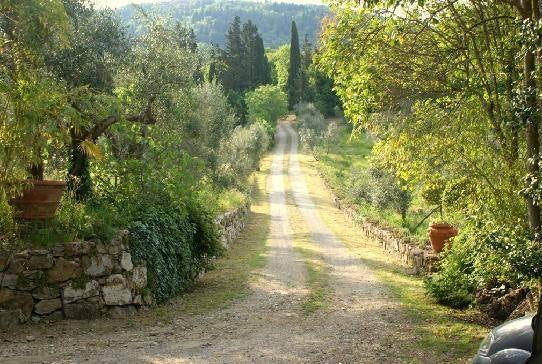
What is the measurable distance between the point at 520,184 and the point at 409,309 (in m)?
3.60

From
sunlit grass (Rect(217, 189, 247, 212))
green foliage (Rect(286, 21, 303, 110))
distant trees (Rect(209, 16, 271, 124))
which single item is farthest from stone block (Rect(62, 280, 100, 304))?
green foliage (Rect(286, 21, 303, 110))

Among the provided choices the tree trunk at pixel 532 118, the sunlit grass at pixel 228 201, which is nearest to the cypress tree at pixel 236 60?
the sunlit grass at pixel 228 201

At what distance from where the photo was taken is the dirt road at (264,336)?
23.5ft

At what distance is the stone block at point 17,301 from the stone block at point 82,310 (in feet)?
1.83

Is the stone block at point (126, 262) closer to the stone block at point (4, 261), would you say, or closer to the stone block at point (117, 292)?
the stone block at point (117, 292)

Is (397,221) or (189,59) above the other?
(189,59)

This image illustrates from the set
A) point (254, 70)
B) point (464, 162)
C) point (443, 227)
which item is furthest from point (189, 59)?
point (254, 70)

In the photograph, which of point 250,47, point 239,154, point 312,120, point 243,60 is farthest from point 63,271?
point 250,47

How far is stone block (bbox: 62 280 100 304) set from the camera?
8805mm

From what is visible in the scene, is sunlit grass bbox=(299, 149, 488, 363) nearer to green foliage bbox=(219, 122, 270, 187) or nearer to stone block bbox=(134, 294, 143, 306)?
stone block bbox=(134, 294, 143, 306)

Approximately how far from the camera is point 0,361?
6629mm

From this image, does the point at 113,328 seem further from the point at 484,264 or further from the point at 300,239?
the point at 300,239

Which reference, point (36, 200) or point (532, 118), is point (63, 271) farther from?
point (532, 118)

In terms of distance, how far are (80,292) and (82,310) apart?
0.30 metres
